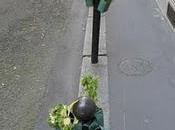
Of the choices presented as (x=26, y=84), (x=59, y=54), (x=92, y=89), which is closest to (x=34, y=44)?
(x=59, y=54)

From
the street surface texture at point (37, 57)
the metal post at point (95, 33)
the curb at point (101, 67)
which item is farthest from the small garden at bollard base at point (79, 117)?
the metal post at point (95, 33)

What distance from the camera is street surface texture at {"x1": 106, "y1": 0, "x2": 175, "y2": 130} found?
5758 millimetres

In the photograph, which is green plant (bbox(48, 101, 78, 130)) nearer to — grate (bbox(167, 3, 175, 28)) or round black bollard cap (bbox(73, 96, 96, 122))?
round black bollard cap (bbox(73, 96, 96, 122))

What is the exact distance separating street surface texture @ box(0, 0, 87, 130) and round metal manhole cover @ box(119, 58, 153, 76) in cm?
82

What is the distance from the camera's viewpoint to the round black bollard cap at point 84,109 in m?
3.63

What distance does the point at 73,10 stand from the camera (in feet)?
30.4

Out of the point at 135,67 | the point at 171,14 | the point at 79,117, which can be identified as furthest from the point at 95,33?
the point at 79,117

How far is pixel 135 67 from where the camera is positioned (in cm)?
692

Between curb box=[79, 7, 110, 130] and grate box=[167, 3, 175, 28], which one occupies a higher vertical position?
grate box=[167, 3, 175, 28]

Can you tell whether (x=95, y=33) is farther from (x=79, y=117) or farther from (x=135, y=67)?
(x=79, y=117)

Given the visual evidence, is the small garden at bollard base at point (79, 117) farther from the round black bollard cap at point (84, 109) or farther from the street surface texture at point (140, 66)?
the street surface texture at point (140, 66)

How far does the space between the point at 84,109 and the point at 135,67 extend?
344 cm

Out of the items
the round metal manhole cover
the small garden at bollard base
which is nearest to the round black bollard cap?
the small garden at bollard base

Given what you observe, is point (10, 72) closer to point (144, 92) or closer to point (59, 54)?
point (59, 54)
